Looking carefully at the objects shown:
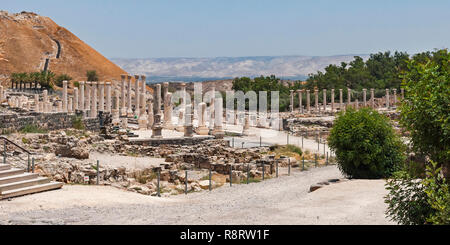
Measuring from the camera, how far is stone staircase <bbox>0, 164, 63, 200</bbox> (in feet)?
49.9

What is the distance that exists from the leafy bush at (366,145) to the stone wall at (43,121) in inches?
623

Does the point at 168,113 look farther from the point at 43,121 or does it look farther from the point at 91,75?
the point at 91,75

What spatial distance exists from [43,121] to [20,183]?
1636 cm

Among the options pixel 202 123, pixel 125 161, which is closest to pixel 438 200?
pixel 125 161

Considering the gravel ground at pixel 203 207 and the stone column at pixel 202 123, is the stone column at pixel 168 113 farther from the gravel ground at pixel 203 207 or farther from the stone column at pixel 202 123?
the gravel ground at pixel 203 207

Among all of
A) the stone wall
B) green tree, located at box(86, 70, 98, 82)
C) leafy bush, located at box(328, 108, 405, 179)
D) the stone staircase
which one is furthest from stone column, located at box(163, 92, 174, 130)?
green tree, located at box(86, 70, 98, 82)

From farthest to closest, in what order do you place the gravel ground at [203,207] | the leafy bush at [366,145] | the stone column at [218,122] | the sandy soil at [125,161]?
1. the stone column at [218,122]
2. the sandy soil at [125,161]
3. the leafy bush at [366,145]
4. the gravel ground at [203,207]

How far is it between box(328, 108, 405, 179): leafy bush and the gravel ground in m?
1.73

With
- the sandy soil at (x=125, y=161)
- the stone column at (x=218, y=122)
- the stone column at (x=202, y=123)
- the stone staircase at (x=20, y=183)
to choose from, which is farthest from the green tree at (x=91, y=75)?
the stone staircase at (x=20, y=183)

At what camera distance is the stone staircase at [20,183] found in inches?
599

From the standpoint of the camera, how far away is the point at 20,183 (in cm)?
1572
